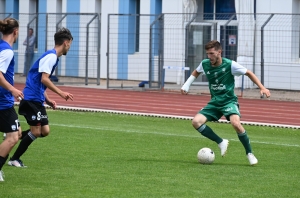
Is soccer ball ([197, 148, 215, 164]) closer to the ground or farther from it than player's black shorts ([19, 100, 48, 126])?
closer to the ground

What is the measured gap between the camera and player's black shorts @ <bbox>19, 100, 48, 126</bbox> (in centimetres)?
1086

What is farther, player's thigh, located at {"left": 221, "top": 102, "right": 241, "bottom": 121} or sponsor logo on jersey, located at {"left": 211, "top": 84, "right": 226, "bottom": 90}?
sponsor logo on jersey, located at {"left": 211, "top": 84, "right": 226, "bottom": 90}

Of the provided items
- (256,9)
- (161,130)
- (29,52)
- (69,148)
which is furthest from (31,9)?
(69,148)

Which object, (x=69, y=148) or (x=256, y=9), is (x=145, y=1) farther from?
(x=69, y=148)

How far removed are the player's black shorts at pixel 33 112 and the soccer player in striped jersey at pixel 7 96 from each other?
1174mm

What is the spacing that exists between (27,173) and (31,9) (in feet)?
97.7

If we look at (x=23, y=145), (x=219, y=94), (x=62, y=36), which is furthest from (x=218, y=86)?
(x=23, y=145)

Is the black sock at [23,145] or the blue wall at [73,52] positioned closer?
the black sock at [23,145]

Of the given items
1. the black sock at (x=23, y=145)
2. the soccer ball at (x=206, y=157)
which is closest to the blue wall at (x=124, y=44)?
the soccer ball at (x=206, y=157)

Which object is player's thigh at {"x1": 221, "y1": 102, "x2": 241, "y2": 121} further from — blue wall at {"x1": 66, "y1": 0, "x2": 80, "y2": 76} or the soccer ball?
blue wall at {"x1": 66, "y1": 0, "x2": 80, "y2": 76}

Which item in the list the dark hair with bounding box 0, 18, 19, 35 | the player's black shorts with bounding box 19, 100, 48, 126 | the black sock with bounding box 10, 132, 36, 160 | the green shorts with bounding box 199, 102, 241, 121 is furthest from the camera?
the green shorts with bounding box 199, 102, 241, 121

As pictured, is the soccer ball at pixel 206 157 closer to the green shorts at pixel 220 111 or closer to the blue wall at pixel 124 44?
the green shorts at pixel 220 111

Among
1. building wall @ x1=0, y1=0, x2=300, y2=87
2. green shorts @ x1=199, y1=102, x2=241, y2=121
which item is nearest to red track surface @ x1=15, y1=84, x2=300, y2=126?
building wall @ x1=0, y1=0, x2=300, y2=87

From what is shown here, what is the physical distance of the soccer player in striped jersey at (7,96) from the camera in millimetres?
9383
